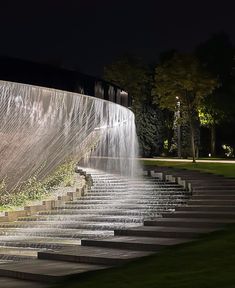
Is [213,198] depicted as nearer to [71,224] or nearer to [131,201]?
[131,201]

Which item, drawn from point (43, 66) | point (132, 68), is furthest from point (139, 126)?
point (43, 66)

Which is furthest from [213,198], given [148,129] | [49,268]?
[148,129]

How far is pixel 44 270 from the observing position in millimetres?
9516

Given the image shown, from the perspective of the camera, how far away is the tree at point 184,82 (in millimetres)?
33406

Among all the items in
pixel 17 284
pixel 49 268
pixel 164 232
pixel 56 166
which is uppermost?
pixel 56 166

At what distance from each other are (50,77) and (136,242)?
356 cm

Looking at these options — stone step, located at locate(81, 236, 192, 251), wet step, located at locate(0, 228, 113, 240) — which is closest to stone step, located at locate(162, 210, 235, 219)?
wet step, located at locate(0, 228, 113, 240)

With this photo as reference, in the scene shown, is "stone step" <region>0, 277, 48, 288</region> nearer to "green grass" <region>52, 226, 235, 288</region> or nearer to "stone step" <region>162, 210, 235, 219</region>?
"green grass" <region>52, 226, 235, 288</region>

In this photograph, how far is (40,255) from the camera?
10844 mm

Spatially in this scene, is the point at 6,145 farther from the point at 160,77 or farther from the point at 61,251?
the point at 160,77

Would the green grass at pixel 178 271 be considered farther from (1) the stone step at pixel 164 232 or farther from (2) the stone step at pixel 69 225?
(2) the stone step at pixel 69 225

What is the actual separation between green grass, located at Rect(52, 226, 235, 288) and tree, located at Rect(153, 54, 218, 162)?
23363 millimetres

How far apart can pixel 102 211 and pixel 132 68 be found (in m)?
28.5

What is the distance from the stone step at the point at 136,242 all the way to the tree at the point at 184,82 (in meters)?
22.0
